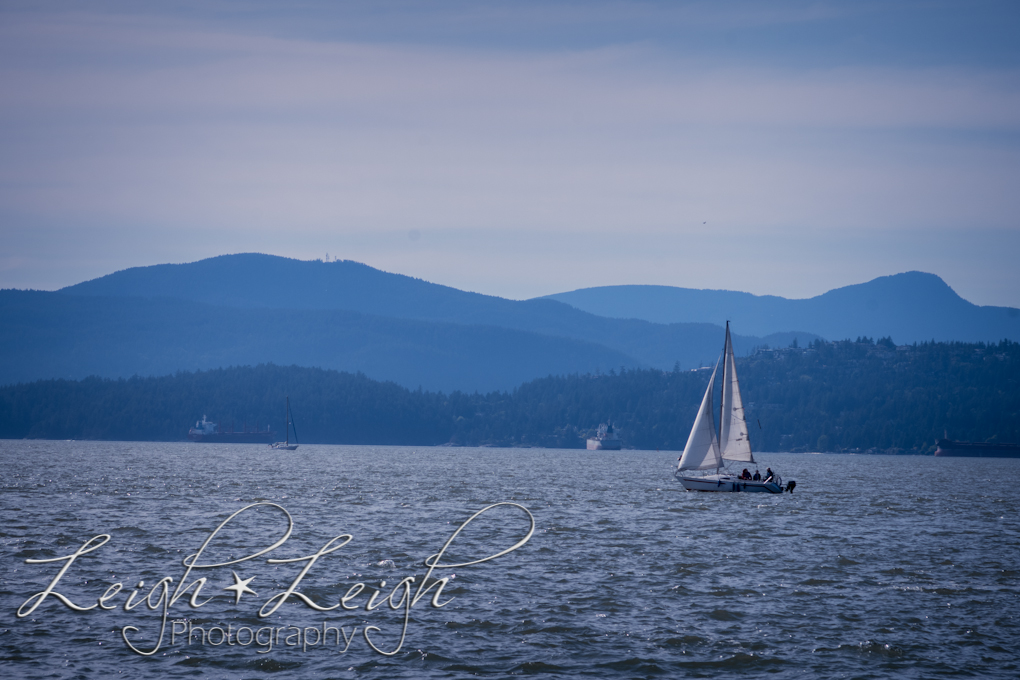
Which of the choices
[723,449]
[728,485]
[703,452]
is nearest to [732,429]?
[723,449]

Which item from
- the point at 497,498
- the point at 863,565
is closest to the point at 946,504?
the point at 497,498

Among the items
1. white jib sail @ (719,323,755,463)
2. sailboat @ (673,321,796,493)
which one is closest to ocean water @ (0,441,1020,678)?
sailboat @ (673,321,796,493)

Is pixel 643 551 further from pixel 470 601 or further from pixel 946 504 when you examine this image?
pixel 946 504

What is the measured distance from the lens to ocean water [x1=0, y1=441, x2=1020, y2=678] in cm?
2591

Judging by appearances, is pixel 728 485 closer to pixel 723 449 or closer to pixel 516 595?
pixel 723 449

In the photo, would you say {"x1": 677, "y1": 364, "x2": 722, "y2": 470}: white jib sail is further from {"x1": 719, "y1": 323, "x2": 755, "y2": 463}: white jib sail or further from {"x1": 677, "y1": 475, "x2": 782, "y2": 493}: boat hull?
{"x1": 677, "y1": 475, "x2": 782, "y2": 493}: boat hull

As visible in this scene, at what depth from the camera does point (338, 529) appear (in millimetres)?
52656

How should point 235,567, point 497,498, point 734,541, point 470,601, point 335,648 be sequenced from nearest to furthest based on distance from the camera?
point 335,648, point 470,601, point 235,567, point 734,541, point 497,498

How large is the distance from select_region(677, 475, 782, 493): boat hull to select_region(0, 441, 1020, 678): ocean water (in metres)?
18.7

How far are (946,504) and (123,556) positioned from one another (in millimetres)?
65402

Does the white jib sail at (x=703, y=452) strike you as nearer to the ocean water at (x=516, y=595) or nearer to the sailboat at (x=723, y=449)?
the sailboat at (x=723, y=449)

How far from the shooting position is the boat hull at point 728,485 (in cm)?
8481

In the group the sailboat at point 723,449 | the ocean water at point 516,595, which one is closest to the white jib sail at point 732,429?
the sailboat at point 723,449

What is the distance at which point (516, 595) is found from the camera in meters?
34.0
